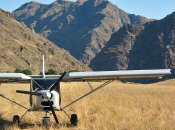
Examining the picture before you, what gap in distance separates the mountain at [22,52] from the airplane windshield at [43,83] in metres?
83.1

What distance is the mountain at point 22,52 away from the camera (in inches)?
3922

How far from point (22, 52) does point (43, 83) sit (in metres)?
104

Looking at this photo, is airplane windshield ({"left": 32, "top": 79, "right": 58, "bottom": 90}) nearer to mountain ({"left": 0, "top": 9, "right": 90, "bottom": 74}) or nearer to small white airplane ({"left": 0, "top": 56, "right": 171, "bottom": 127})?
small white airplane ({"left": 0, "top": 56, "right": 171, "bottom": 127})

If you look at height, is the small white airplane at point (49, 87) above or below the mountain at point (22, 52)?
below

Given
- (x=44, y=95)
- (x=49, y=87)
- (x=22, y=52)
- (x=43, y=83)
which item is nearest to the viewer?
(x=44, y=95)

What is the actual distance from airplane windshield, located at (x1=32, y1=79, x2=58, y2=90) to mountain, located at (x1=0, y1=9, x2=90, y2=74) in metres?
83.1

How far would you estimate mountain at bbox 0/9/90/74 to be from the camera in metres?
99.6

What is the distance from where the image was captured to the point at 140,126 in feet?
27.8

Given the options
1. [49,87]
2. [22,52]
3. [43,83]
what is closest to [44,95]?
[49,87]

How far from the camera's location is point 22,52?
10981 centimetres

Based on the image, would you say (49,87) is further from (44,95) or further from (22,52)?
(22,52)

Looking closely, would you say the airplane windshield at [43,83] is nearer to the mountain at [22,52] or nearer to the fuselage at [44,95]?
the fuselage at [44,95]

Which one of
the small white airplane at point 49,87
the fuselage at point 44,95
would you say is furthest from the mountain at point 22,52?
the fuselage at point 44,95

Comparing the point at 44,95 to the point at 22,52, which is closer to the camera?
the point at 44,95
